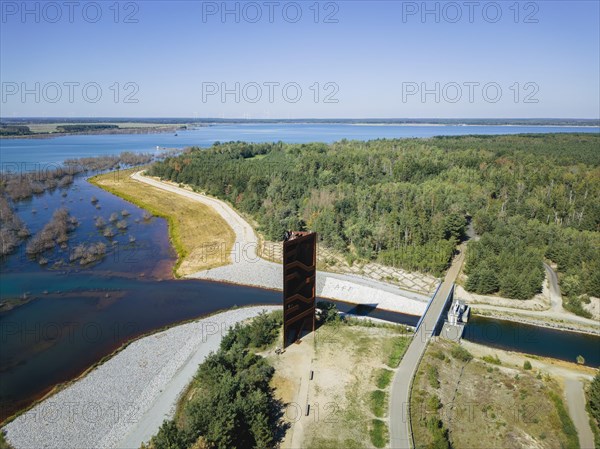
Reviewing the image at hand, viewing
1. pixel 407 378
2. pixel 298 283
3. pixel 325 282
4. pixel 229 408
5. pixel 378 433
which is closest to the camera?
pixel 229 408

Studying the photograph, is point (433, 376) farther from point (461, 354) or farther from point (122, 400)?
point (122, 400)

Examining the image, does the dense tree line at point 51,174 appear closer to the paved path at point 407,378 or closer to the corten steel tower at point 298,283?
the corten steel tower at point 298,283

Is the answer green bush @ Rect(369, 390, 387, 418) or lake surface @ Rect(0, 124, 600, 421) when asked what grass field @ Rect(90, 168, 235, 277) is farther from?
green bush @ Rect(369, 390, 387, 418)

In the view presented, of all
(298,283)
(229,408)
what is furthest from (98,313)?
(229,408)

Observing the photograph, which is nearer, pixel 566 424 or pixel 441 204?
pixel 566 424

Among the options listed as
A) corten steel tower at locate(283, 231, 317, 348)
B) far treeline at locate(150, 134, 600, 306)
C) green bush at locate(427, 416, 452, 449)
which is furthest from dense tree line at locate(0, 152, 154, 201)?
green bush at locate(427, 416, 452, 449)

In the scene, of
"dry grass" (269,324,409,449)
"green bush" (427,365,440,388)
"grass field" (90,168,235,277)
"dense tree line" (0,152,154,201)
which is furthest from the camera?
"dense tree line" (0,152,154,201)

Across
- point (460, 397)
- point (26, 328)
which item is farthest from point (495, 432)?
point (26, 328)
